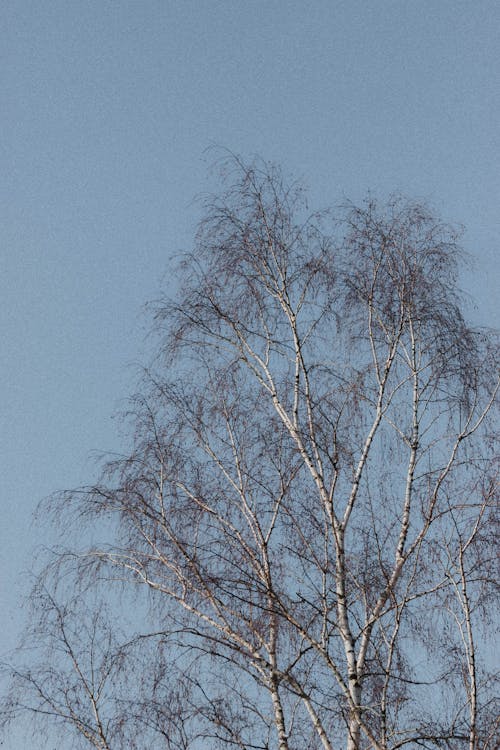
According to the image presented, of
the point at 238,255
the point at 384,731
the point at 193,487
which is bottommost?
the point at 384,731

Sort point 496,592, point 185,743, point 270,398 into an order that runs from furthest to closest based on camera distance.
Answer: point 270,398 < point 185,743 < point 496,592

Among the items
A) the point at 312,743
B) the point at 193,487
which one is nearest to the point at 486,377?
the point at 193,487

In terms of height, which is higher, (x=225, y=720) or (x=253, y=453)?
(x=253, y=453)

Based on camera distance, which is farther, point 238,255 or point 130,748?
point 238,255

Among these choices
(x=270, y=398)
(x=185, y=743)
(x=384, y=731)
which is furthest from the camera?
(x=270, y=398)

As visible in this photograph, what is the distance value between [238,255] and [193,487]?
2.66m

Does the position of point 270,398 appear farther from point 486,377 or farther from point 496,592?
point 496,592

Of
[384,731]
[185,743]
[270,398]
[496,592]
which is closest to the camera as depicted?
[384,731]

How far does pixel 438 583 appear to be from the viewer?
10.5 meters

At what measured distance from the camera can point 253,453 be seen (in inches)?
453

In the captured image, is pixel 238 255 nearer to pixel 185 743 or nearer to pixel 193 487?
pixel 193 487

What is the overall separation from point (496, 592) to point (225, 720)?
9.03ft

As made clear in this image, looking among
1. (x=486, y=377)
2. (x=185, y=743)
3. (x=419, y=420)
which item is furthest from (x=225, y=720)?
(x=486, y=377)

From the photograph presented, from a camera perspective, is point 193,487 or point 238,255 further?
point 238,255
